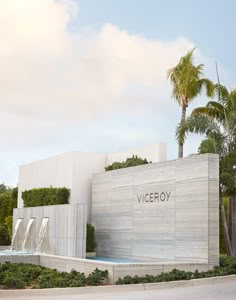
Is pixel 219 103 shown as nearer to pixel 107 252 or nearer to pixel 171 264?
pixel 107 252

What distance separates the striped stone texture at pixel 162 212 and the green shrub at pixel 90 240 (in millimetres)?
262

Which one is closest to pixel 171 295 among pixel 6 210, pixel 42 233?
pixel 42 233

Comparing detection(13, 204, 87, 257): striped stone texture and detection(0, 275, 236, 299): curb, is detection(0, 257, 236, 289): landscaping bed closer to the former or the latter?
detection(0, 275, 236, 299): curb

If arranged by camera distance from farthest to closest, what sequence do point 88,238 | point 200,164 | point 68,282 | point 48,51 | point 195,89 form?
point 195,89 → point 88,238 → point 48,51 → point 200,164 → point 68,282

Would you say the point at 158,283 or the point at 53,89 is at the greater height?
the point at 53,89

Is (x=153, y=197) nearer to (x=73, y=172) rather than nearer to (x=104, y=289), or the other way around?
(x=104, y=289)

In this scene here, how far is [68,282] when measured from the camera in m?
16.1

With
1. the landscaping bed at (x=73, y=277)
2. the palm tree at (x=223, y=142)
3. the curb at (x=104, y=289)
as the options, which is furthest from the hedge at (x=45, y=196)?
the curb at (x=104, y=289)

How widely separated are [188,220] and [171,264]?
8.13 ft

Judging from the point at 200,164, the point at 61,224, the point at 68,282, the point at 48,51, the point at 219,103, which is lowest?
the point at 68,282

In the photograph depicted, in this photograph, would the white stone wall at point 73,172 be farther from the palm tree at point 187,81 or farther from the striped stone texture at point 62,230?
the palm tree at point 187,81

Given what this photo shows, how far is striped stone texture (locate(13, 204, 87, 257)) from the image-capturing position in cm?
2406

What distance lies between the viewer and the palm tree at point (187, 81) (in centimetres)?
2920

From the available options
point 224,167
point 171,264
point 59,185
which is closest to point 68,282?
point 171,264
